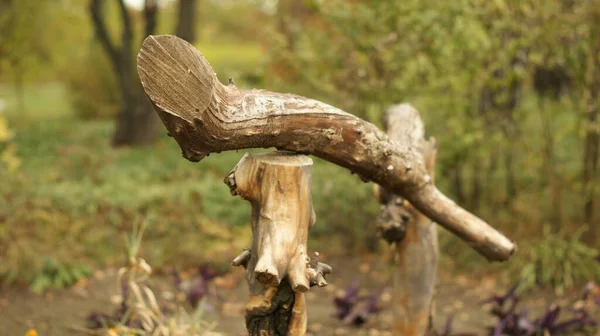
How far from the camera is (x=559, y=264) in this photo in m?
6.49

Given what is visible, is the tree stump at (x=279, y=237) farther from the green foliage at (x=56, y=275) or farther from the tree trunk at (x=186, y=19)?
the tree trunk at (x=186, y=19)

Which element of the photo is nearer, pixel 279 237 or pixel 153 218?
pixel 279 237

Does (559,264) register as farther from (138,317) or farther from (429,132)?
(138,317)

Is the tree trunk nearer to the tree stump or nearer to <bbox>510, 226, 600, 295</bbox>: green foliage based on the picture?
<bbox>510, 226, 600, 295</bbox>: green foliage

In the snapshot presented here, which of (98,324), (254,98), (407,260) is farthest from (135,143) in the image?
(254,98)

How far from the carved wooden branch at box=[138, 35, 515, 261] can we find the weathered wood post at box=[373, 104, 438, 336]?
319mm

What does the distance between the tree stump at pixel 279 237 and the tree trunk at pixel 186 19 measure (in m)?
8.02

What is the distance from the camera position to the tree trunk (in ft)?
34.2

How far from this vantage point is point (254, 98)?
2.70m

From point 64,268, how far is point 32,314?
33.0 inches

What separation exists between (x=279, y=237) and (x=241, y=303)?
3.66 m

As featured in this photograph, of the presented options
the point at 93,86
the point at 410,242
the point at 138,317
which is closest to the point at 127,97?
the point at 93,86

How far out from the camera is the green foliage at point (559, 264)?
20.9ft

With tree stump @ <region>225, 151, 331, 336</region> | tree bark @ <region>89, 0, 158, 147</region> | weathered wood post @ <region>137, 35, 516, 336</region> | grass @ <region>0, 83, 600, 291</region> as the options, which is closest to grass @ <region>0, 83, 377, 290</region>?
grass @ <region>0, 83, 600, 291</region>
